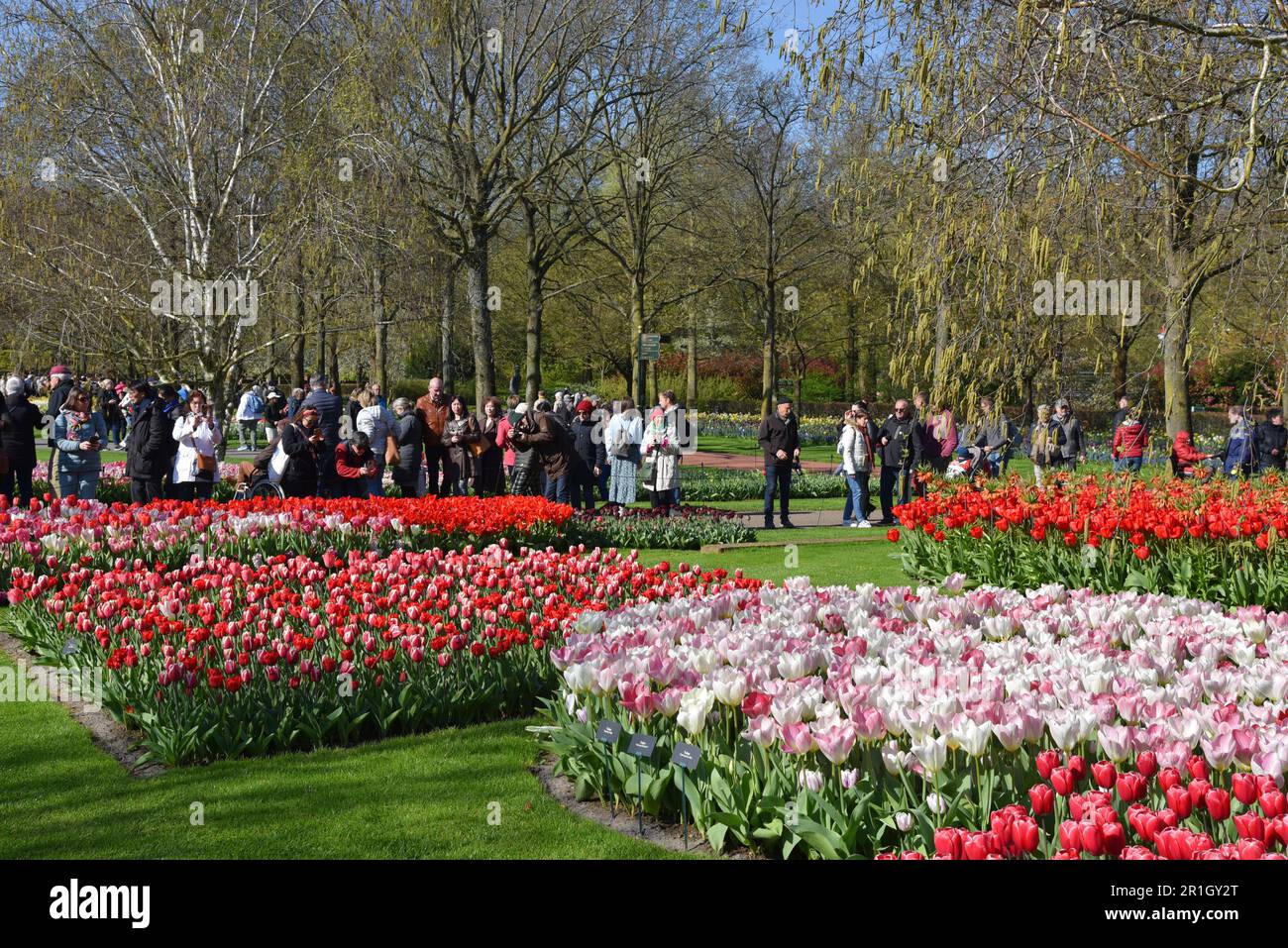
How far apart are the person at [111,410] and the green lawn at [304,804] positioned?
22603 millimetres

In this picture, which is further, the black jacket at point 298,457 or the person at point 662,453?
the person at point 662,453

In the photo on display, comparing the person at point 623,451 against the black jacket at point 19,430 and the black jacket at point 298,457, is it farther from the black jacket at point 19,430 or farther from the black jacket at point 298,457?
the black jacket at point 19,430

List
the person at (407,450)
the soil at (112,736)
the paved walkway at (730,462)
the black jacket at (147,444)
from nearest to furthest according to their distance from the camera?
the soil at (112,736) < the black jacket at (147,444) < the person at (407,450) < the paved walkway at (730,462)

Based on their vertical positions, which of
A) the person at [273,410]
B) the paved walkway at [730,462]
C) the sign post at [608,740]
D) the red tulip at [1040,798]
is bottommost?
the sign post at [608,740]

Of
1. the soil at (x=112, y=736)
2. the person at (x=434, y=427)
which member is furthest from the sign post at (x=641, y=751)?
the person at (x=434, y=427)

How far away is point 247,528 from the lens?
31.7 ft

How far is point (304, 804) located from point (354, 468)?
921 centimetres

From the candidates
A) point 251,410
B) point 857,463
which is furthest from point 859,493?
point 251,410

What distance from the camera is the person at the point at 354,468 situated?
13.6 meters

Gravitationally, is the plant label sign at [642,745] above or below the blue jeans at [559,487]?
below

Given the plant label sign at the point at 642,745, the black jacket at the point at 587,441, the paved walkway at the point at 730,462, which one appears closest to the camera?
the plant label sign at the point at 642,745

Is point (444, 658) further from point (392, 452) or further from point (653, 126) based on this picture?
point (653, 126)
